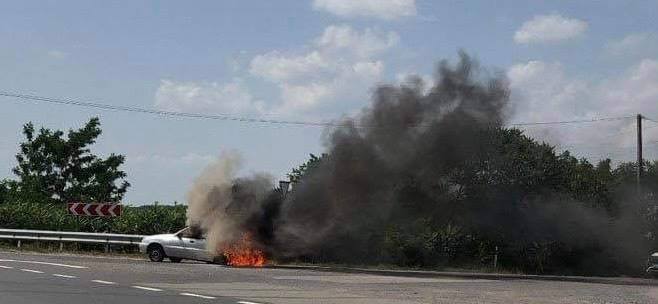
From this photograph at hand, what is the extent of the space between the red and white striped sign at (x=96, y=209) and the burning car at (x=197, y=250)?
558cm

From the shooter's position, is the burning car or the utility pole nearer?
the burning car

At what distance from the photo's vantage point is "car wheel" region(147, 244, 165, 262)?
27.9 meters

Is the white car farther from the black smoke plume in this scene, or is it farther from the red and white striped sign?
the red and white striped sign

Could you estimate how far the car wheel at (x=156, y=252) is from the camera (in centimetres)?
2791

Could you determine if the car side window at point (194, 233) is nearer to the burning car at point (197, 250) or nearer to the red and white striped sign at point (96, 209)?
the burning car at point (197, 250)

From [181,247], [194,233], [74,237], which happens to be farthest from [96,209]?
[194,233]

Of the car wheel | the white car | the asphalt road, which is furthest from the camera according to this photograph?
the car wheel

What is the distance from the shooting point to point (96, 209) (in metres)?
33.3

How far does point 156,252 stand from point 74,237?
6.91m

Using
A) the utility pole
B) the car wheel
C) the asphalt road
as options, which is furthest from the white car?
the utility pole

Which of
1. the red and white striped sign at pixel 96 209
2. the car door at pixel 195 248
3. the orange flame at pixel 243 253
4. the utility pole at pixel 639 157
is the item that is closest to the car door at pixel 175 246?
the car door at pixel 195 248

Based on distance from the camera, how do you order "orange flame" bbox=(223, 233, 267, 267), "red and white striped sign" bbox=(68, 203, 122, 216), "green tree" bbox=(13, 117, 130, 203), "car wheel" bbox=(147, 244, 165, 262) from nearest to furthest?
"orange flame" bbox=(223, 233, 267, 267) < "car wheel" bbox=(147, 244, 165, 262) < "red and white striped sign" bbox=(68, 203, 122, 216) < "green tree" bbox=(13, 117, 130, 203)


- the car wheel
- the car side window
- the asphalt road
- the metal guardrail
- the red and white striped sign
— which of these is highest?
the red and white striped sign

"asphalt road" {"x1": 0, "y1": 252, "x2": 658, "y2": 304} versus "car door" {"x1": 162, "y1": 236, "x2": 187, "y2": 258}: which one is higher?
"car door" {"x1": 162, "y1": 236, "x2": 187, "y2": 258}
